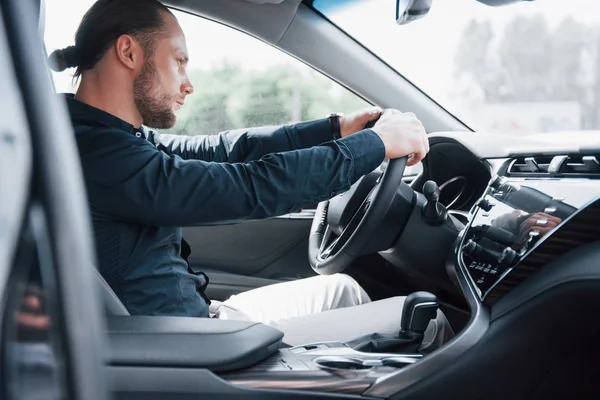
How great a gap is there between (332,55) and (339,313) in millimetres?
765

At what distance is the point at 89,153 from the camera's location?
127 cm

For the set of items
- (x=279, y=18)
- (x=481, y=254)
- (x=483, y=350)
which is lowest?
(x=483, y=350)

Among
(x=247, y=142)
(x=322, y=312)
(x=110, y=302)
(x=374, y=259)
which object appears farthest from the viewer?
(x=374, y=259)

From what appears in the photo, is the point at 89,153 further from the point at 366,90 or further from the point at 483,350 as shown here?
the point at 366,90

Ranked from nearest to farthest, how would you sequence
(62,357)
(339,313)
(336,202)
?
(62,357) < (339,313) < (336,202)

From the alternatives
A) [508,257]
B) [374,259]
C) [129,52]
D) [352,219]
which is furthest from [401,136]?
[374,259]

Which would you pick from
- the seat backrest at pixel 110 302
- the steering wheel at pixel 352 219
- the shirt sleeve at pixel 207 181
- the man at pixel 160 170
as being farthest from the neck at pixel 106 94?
the steering wheel at pixel 352 219

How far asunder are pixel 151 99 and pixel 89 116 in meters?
0.15

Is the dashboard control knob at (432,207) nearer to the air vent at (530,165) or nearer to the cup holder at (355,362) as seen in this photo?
the air vent at (530,165)

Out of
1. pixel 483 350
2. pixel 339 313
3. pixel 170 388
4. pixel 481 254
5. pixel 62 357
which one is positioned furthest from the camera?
pixel 339 313

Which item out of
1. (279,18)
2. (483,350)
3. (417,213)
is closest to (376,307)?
(417,213)

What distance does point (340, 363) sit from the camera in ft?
4.07

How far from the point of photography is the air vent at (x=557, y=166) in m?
1.30

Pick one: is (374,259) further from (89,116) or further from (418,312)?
(89,116)
